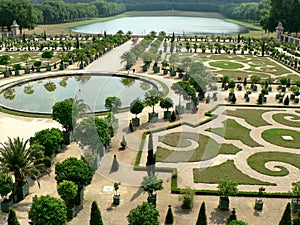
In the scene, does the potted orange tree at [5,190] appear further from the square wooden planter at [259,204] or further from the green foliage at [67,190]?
the square wooden planter at [259,204]

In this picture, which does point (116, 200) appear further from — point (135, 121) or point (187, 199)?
point (135, 121)

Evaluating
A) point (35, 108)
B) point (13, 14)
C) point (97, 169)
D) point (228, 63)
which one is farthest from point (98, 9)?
point (97, 169)

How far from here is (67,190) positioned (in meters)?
20.1

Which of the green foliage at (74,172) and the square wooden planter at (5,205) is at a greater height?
the green foliage at (74,172)

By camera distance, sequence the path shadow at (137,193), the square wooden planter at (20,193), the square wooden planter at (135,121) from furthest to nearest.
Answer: the square wooden planter at (135,121), the path shadow at (137,193), the square wooden planter at (20,193)

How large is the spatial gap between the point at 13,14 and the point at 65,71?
52.9m

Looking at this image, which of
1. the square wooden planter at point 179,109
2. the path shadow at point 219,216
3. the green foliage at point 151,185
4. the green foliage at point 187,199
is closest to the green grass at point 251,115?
the square wooden planter at point 179,109

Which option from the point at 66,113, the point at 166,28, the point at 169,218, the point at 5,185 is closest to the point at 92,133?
the point at 66,113

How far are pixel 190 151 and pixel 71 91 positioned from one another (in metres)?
22.8

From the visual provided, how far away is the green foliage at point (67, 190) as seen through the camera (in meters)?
20.2

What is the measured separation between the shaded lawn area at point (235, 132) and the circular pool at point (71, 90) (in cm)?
1109

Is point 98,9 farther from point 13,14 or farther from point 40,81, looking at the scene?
point 40,81

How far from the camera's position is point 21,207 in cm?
2159

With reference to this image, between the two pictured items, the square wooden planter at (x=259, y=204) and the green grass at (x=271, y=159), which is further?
the green grass at (x=271, y=159)
